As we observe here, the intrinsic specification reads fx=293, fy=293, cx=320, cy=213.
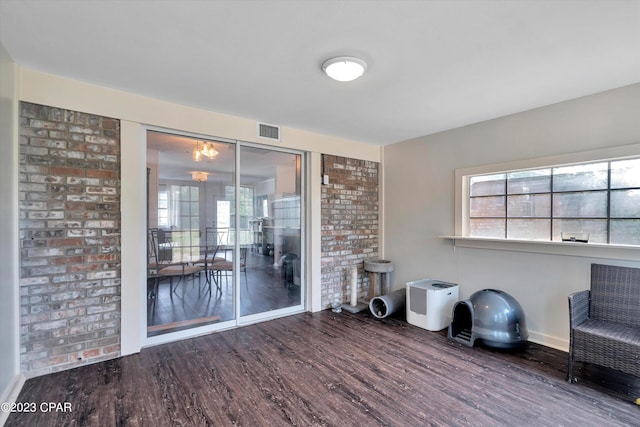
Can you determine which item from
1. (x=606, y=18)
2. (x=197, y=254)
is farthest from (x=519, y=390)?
(x=197, y=254)

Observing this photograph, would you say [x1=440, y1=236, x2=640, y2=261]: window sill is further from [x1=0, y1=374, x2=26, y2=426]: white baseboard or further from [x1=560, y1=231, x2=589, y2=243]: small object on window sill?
[x1=0, y1=374, x2=26, y2=426]: white baseboard

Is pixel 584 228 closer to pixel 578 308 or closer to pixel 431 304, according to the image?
pixel 578 308

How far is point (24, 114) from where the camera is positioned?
2354 millimetres

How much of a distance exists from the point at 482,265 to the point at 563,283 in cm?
78

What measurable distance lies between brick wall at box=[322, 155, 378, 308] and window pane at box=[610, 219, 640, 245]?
277 centimetres

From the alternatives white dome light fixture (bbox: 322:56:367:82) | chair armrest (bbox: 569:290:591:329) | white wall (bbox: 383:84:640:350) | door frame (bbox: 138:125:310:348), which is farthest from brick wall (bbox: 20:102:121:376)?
chair armrest (bbox: 569:290:591:329)

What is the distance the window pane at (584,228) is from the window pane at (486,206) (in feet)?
1.79

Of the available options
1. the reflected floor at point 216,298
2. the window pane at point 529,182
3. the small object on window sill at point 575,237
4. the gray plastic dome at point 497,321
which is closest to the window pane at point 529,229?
the small object on window sill at point 575,237

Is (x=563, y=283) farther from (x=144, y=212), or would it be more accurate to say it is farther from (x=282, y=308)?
(x=144, y=212)

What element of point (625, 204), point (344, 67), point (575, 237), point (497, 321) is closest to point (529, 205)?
point (575, 237)

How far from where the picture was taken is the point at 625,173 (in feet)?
8.71

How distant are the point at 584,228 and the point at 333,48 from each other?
2.94 meters

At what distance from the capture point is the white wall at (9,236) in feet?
6.60

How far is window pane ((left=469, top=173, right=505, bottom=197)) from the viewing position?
3495 mm
